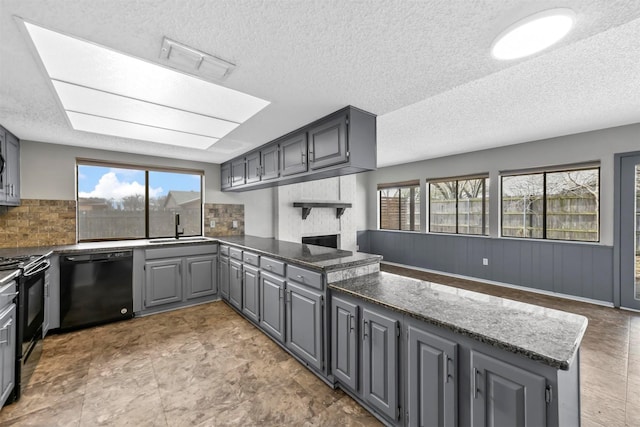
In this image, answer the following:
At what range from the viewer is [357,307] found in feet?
5.89

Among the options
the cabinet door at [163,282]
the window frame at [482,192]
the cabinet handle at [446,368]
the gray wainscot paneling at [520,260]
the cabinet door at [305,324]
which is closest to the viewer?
the cabinet handle at [446,368]

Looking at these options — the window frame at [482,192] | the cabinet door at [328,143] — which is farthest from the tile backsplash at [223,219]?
the window frame at [482,192]

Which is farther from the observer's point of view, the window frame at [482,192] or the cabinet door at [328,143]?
the window frame at [482,192]

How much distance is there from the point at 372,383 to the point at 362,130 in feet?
6.16

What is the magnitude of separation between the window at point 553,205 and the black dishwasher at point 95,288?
5804mm

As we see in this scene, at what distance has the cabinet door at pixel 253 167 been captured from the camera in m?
3.55

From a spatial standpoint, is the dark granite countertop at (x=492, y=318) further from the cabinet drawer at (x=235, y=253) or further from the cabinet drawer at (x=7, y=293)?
the cabinet drawer at (x=7, y=293)

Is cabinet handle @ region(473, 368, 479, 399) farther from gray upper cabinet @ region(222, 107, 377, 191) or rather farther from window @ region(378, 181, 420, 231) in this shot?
window @ region(378, 181, 420, 231)

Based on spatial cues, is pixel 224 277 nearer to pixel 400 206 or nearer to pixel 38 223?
pixel 38 223

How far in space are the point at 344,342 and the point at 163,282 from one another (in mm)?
2801

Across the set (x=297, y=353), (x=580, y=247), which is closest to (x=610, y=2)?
(x=297, y=353)

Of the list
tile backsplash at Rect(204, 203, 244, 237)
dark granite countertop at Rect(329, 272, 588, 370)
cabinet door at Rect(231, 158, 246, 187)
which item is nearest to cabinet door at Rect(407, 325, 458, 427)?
dark granite countertop at Rect(329, 272, 588, 370)

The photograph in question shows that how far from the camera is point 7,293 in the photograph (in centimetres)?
184

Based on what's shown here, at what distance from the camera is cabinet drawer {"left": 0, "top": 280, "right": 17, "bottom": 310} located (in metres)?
1.76
